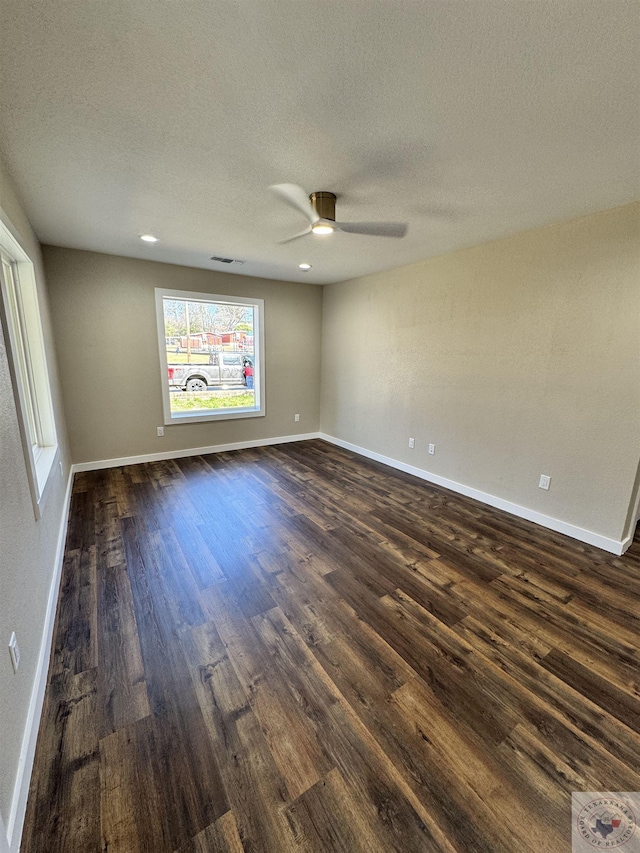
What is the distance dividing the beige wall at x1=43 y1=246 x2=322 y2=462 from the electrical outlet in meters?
3.31

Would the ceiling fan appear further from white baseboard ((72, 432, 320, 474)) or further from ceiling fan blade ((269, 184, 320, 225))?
white baseboard ((72, 432, 320, 474))

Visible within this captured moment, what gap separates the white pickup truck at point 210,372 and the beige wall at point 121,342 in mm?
298

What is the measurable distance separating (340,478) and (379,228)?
8.44 feet

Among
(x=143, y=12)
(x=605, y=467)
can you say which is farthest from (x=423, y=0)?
(x=605, y=467)

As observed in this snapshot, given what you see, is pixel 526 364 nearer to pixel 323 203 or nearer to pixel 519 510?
pixel 519 510

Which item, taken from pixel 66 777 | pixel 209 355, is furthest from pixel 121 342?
pixel 66 777

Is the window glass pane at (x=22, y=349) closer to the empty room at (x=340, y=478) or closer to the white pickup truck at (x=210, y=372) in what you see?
the empty room at (x=340, y=478)

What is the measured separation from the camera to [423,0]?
38.9 inches

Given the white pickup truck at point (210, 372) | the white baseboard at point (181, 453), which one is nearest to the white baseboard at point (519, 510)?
the white baseboard at point (181, 453)

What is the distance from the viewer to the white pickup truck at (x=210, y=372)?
4.57 meters

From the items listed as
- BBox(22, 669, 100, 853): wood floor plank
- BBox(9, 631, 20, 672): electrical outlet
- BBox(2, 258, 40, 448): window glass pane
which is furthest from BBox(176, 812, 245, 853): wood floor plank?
BBox(2, 258, 40, 448): window glass pane

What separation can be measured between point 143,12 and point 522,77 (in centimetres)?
130

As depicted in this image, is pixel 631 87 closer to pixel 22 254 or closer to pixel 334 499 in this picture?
pixel 334 499

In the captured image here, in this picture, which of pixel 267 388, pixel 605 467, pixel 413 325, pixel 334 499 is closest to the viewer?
pixel 605 467
